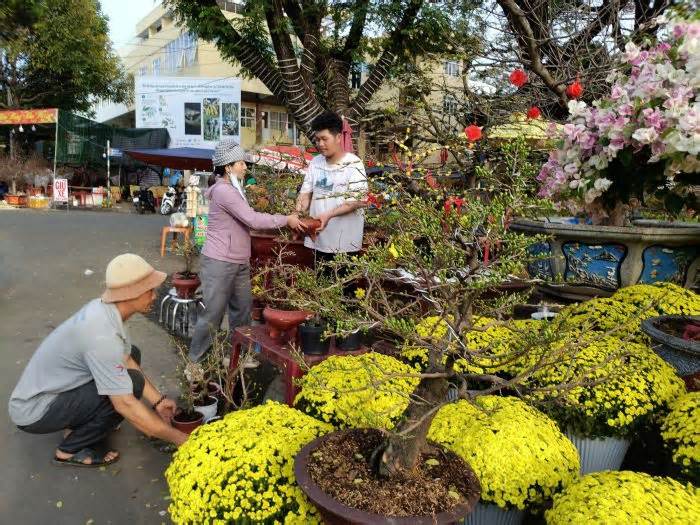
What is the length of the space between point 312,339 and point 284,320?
0.72 ft

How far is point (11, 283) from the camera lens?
7414mm

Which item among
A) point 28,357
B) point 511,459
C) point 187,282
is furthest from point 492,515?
point 28,357

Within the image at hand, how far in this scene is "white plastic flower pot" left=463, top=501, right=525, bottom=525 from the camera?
7.14 feet

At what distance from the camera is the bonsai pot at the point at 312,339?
3117 mm

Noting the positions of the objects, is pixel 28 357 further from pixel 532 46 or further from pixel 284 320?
pixel 532 46

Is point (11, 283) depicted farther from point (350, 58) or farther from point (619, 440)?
point (619, 440)

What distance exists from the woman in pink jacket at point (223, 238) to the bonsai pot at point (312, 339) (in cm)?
93

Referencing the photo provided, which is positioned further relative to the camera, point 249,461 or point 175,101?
point 175,101

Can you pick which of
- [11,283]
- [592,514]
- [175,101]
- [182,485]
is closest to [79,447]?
[182,485]

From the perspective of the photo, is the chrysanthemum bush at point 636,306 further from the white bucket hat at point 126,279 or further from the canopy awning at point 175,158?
the canopy awning at point 175,158

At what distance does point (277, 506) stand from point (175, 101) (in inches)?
850

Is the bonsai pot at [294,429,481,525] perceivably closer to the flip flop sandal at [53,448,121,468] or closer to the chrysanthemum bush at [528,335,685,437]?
the chrysanthemum bush at [528,335,685,437]

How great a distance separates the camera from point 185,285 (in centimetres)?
538

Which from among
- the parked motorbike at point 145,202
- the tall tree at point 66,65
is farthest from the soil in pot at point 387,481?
the tall tree at point 66,65
